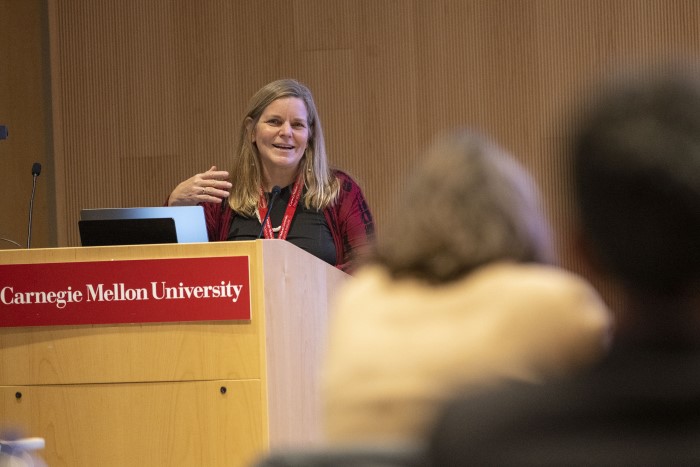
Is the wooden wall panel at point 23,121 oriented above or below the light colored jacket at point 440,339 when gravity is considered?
above

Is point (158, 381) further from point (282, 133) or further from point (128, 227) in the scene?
point (282, 133)

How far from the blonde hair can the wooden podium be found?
3.28 feet

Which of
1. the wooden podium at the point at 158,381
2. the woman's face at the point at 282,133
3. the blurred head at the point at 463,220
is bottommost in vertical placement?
the wooden podium at the point at 158,381

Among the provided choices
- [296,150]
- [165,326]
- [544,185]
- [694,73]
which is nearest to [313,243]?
[296,150]

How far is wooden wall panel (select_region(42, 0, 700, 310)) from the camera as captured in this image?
20.4ft

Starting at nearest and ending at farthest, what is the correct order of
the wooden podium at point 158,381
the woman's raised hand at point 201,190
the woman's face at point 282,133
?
1. the wooden podium at point 158,381
2. the woman's raised hand at point 201,190
3. the woman's face at point 282,133

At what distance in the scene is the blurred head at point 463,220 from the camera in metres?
1.41

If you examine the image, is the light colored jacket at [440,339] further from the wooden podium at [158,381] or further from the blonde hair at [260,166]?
the blonde hair at [260,166]

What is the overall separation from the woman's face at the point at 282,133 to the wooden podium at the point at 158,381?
111 cm

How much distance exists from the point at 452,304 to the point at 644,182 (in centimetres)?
54

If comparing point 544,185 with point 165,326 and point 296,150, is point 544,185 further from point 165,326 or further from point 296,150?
point 165,326

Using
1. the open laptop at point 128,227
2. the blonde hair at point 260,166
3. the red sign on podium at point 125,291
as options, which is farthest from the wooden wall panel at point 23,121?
the red sign on podium at point 125,291

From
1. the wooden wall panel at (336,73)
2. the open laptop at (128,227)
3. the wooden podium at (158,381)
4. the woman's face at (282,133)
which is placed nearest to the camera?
the wooden podium at (158,381)

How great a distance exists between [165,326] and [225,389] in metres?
0.25
